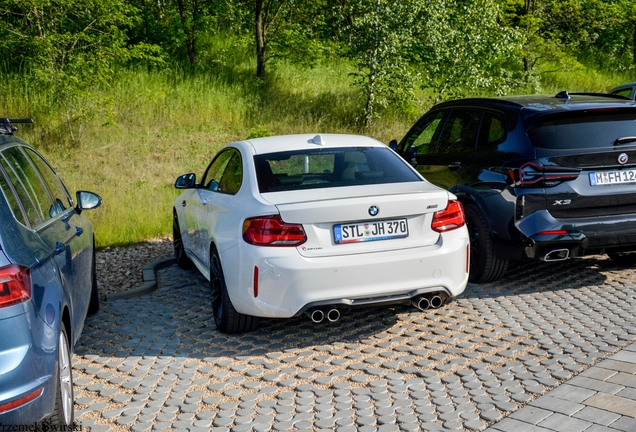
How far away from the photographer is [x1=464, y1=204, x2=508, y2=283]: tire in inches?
285

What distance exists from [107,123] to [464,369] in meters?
13.3

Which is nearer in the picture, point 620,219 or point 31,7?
point 620,219

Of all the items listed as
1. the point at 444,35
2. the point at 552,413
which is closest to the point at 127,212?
the point at 552,413

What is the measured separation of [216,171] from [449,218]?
260 cm

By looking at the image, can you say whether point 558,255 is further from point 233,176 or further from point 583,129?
point 233,176

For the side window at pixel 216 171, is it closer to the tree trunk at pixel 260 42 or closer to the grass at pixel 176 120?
the grass at pixel 176 120

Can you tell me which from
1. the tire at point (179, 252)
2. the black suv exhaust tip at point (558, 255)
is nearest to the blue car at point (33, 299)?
the tire at point (179, 252)

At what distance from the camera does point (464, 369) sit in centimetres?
498

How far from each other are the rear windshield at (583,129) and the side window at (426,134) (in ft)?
5.80

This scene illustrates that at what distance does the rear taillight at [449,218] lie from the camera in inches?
219

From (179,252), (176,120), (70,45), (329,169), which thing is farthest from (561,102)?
(70,45)

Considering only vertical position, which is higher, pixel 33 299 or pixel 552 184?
pixel 33 299

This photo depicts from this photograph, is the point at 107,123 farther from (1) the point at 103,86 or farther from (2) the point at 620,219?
(2) the point at 620,219

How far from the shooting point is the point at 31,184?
4.86m
